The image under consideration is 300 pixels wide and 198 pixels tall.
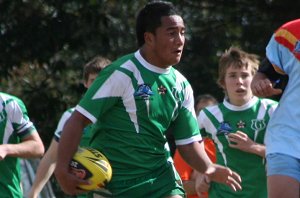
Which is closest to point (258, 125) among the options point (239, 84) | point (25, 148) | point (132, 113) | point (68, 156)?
point (239, 84)

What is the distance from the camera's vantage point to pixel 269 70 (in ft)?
25.6

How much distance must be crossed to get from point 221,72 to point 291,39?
309 centimetres

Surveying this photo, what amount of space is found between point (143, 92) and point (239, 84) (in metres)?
2.79

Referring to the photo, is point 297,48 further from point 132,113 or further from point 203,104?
point 203,104

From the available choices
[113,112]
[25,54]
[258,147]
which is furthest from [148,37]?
[25,54]

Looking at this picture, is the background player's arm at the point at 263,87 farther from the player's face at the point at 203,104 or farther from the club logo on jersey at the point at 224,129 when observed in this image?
the player's face at the point at 203,104

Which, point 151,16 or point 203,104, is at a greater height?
point 151,16

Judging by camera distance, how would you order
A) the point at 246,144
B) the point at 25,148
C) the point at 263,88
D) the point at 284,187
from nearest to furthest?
the point at 284,187
the point at 263,88
the point at 25,148
the point at 246,144

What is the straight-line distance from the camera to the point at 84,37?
1808 cm

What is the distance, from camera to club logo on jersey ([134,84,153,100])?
25.9 ft

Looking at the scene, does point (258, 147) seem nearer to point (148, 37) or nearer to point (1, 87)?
point (148, 37)

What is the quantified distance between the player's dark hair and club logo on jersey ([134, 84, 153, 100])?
0.43 meters

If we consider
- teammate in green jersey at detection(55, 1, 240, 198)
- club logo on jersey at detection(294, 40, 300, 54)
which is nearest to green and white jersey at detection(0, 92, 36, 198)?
teammate in green jersey at detection(55, 1, 240, 198)

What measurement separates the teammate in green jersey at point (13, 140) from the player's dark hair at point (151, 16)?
1575 millimetres
